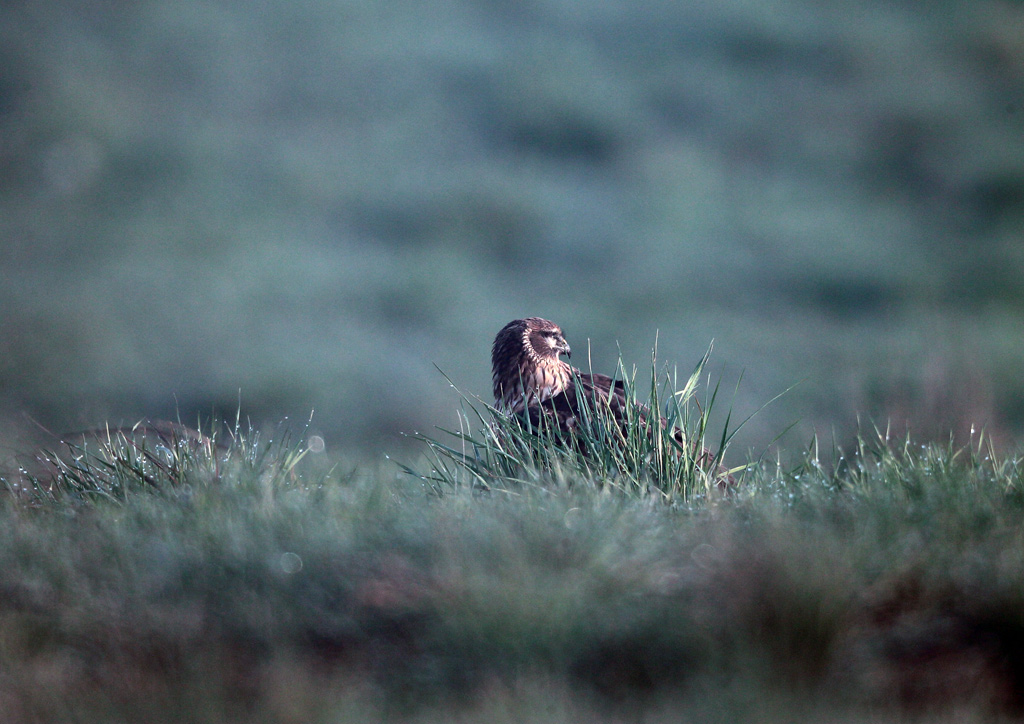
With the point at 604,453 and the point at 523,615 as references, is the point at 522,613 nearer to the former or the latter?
the point at 523,615

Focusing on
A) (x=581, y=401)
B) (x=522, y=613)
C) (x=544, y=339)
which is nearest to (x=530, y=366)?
(x=544, y=339)

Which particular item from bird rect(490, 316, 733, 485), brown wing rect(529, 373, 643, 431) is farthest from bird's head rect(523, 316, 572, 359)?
brown wing rect(529, 373, 643, 431)

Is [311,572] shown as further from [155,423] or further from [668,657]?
[155,423]

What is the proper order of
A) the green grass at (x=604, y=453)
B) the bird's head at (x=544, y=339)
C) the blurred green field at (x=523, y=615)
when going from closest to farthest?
the blurred green field at (x=523, y=615) < the green grass at (x=604, y=453) < the bird's head at (x=544, y=339)

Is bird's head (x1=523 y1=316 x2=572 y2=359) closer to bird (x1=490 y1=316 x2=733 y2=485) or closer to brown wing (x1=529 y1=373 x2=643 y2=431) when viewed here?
bird (x1=490 y1=316 x2=733 y2=485)

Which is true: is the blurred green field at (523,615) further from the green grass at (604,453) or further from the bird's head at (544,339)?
the bird's head at (544,339)

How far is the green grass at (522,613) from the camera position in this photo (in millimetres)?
1898

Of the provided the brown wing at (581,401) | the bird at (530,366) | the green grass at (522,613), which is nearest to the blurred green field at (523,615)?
the green grass at (522,613)

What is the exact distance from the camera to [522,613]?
2.08 metres

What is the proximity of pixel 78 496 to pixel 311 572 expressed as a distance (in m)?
1.95

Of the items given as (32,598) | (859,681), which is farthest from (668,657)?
(32,598)

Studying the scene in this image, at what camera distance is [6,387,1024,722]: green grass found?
74.7 inches

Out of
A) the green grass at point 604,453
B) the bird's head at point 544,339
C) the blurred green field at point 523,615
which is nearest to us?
the blurred green field at point 523,615

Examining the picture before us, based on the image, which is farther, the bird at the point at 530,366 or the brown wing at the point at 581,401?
the bird at the point at 530,366
